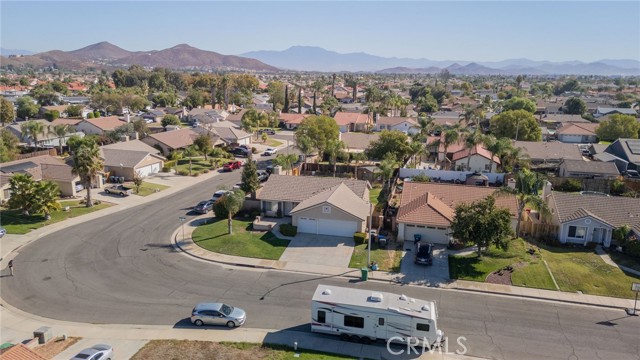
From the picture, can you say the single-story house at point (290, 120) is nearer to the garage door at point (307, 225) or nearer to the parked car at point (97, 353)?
the garage door at point (307, 225)

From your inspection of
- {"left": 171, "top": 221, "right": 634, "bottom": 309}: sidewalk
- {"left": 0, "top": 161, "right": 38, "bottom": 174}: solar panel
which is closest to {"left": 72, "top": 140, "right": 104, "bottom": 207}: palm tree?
{"left": 0, "top": 161, "right": 38, "bottom": 174}: solar panel

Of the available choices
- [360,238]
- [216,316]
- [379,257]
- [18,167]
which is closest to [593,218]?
[379,257]

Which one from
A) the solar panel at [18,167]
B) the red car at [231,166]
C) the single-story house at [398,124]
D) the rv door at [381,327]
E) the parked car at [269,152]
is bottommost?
the rv door at [381,327]

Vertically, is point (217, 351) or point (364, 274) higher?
point (364, 274)

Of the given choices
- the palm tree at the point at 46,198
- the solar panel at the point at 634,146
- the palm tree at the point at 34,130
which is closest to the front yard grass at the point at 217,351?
the palm tree at the point at 46,198

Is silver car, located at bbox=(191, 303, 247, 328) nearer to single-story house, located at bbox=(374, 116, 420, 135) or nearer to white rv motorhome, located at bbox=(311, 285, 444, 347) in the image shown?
white rv motorhome, located at bbox=(311, 285, 444, 347)

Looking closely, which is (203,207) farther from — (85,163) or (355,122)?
(355,122)
